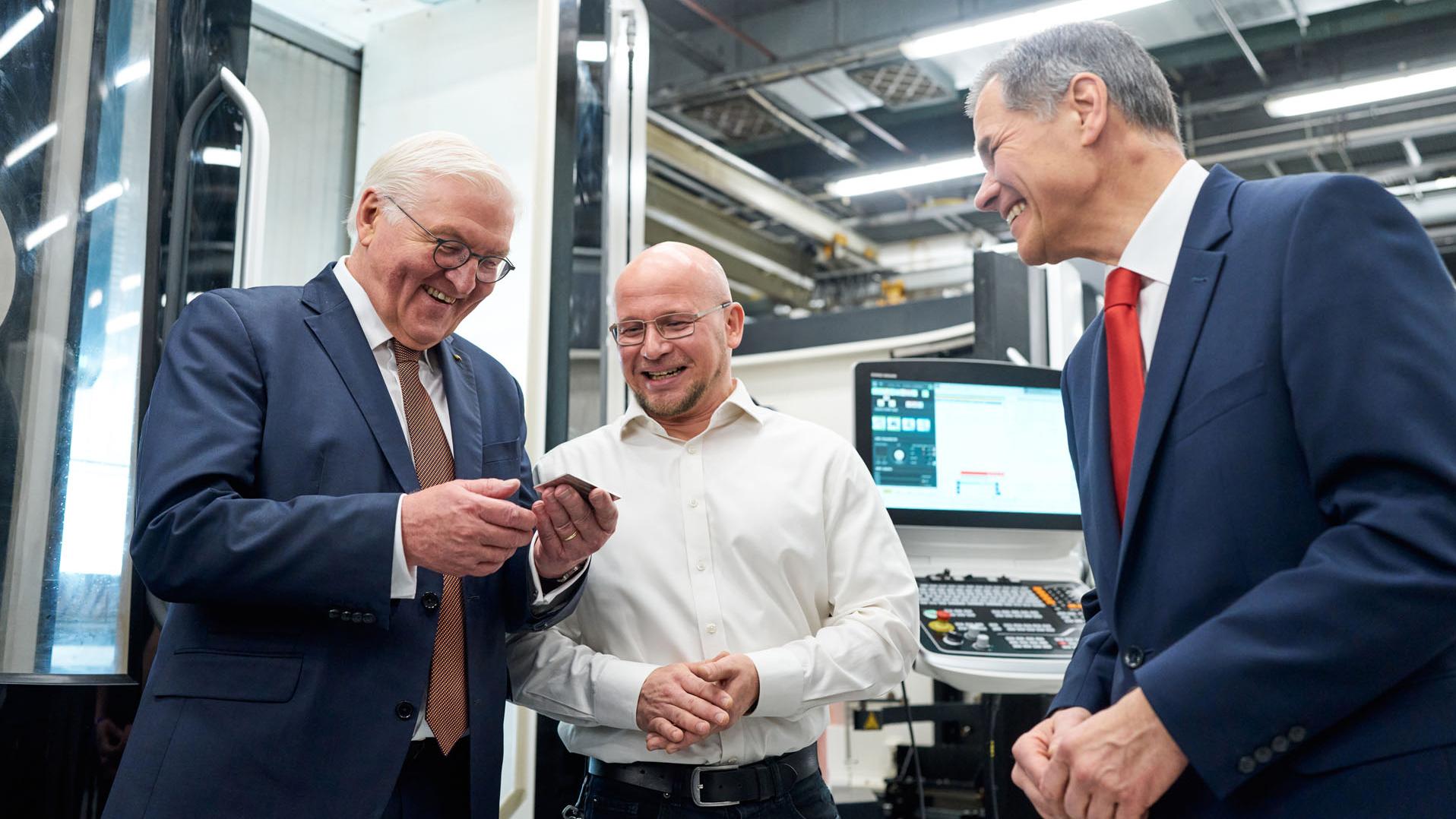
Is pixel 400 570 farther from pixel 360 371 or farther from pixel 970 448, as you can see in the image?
pixel 970 448

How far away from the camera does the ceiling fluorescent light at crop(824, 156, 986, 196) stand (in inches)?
369

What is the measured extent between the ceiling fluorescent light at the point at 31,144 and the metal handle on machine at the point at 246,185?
0.22m

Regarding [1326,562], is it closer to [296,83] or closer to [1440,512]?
[1440,512]

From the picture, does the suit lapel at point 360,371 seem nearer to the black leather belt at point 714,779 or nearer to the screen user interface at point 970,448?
the black leather belt at point 714,779

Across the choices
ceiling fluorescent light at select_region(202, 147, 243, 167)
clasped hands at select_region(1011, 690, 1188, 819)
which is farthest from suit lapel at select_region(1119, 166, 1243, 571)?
ceiling fluorescent light at select_region(202, 147, 243, 167)

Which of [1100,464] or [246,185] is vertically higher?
[246,185]

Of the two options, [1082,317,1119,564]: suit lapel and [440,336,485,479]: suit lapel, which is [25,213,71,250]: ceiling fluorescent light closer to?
[440,336,485,479]: suit lapel

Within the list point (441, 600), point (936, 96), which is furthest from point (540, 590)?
point (936, 96)

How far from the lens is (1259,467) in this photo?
1.16 meters

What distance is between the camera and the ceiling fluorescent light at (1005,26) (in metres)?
6.57

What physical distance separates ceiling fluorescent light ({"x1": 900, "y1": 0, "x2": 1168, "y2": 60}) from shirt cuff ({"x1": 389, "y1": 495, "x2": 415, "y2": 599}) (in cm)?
578

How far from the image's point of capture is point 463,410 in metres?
1.85

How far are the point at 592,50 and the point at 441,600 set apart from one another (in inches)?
68.2

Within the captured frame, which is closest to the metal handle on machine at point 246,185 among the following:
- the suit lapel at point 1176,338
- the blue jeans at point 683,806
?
the blue jeans at point 683,806
